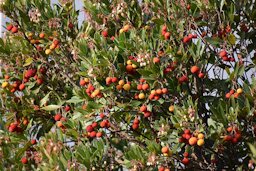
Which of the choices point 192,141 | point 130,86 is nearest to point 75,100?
point 130,86

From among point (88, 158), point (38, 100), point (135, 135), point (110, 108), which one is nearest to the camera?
point (88, 158)

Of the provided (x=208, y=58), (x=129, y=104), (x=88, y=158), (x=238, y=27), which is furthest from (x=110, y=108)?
(x=238, y=27)

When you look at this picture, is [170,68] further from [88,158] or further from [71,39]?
[71,39]

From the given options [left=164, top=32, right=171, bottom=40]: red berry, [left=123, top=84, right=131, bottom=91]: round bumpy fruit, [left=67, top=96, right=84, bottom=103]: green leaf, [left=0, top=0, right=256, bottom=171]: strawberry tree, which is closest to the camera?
[left=0, top=0, right=256, bottom=171]: strawberry tree

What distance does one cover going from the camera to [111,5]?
18.8ft

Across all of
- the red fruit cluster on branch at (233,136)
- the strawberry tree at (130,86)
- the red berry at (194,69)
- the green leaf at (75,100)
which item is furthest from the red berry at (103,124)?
the red fruit cluster on branch at (233,136)

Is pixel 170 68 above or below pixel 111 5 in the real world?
below

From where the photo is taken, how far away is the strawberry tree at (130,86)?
492 centimetres

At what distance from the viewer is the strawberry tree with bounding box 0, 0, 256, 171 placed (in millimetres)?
4922

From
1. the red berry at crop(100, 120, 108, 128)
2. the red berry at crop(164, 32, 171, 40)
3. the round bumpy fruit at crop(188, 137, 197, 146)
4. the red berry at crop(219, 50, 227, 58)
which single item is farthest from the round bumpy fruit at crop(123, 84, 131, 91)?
the red berry at crop(219, 50, 227, 58)

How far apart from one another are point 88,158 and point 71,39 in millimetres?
1691

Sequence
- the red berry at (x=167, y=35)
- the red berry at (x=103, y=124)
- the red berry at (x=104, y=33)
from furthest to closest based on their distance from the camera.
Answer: the red berry at (x=104, y=33) < the red berry at (x=103, y=124) < the red berry at (x=167, y=35)

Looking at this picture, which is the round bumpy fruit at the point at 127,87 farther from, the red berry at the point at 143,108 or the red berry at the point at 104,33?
the red berry at the point at 104,33

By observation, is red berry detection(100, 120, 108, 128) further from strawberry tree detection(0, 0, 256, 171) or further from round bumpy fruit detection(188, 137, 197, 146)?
round bumpy fruit detection(188, 137, 197, 146)
